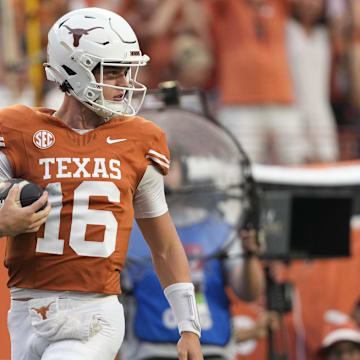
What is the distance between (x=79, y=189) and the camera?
316cm

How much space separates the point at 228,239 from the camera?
5121 mm

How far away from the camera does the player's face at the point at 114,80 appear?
3.24 meters

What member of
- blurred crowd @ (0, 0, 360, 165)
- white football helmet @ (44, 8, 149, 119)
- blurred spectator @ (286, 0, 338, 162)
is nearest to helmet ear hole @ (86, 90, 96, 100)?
white football helmet @ (44, 8, 149, 119)

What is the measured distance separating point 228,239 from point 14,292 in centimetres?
206

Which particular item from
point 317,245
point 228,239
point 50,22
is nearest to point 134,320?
point 228,239

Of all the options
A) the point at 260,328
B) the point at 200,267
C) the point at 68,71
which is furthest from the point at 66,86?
the point at 260,328

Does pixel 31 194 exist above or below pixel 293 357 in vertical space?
above

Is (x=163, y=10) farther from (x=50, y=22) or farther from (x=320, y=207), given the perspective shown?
(x=320, y=207)

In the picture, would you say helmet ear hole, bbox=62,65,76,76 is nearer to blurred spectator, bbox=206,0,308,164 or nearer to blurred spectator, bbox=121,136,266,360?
blurred spectator, bbox=121,136,266,360

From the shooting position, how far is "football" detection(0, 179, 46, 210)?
3.02m

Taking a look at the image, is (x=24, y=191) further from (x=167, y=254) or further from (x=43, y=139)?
(x=167, y=254)

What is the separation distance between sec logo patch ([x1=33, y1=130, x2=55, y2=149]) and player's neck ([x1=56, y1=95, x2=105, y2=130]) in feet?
0.35

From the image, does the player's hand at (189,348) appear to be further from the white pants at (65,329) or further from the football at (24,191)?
the football at (24,191)

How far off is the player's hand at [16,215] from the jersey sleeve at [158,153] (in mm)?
Answer: 425
